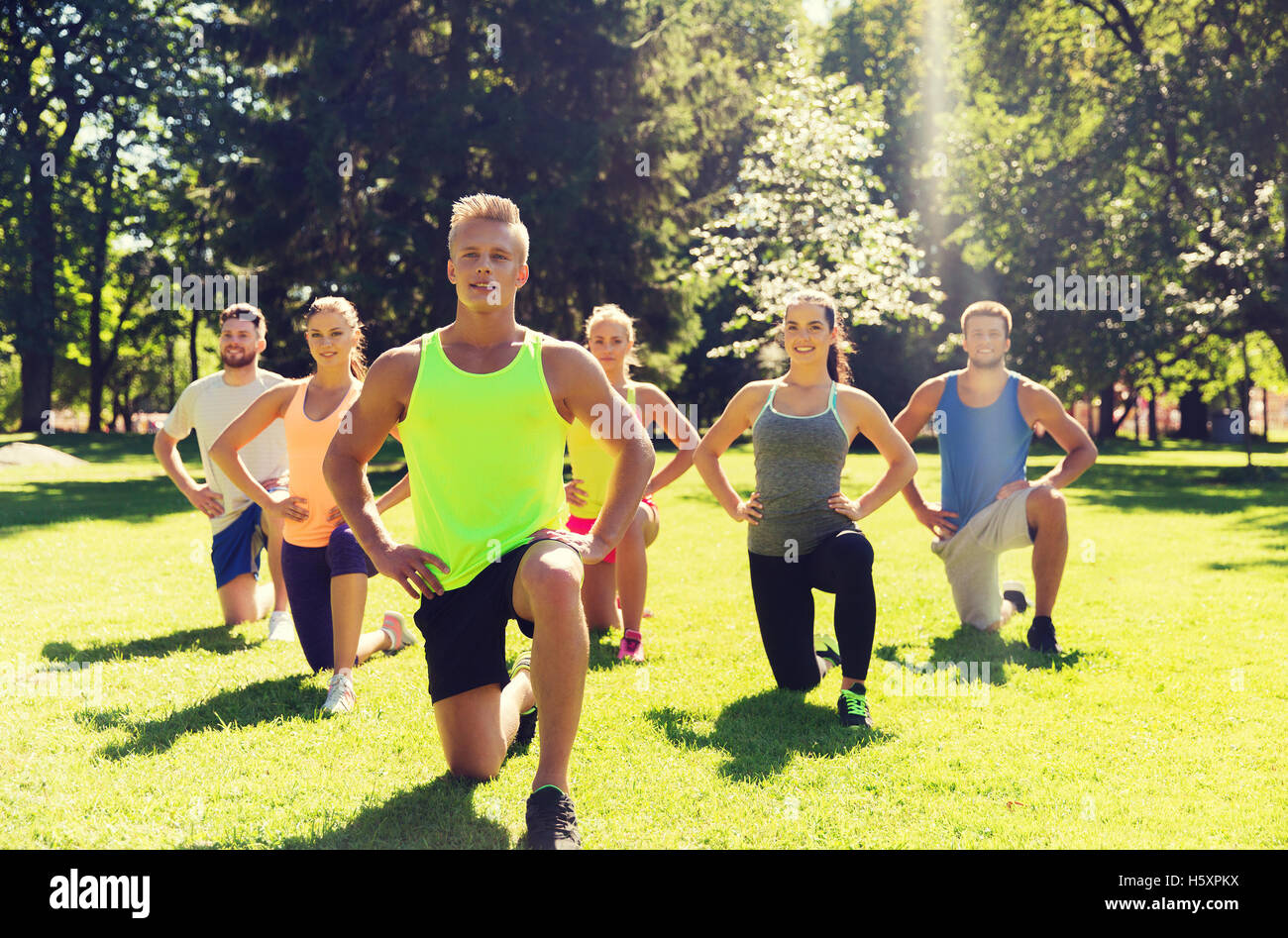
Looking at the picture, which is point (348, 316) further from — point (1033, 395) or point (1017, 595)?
point (1017, 595)

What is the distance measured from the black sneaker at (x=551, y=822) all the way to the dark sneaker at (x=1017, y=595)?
551 centimetres

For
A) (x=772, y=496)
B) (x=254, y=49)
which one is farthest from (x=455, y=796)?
(x=254, y=49)

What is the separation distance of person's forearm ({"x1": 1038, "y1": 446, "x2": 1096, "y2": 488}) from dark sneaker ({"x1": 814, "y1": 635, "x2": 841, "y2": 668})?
1.83 metres

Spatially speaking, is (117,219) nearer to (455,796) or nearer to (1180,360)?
(455,796)

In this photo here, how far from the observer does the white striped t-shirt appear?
7.80 meters

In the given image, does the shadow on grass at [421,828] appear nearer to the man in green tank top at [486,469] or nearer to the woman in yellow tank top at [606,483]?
the man in green tank top at [486,469]

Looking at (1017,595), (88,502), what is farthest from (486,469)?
(88,502)

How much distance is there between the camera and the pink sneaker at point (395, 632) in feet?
23.1

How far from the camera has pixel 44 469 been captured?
78.9 ft

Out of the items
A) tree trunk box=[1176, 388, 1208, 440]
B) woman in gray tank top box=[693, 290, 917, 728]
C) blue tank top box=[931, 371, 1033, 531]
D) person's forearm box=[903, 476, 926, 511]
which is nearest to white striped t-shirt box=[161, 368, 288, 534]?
woman in gray tank top box=[693, 290, 917, 728]

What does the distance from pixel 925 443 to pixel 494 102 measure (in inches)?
984

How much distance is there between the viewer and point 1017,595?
27.8ft

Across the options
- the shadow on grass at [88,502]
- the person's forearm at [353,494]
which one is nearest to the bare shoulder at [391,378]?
the person's forearm at [353,494]

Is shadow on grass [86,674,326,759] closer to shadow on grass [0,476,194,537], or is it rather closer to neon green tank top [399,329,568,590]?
neon green tank top [399,329,568,590]
